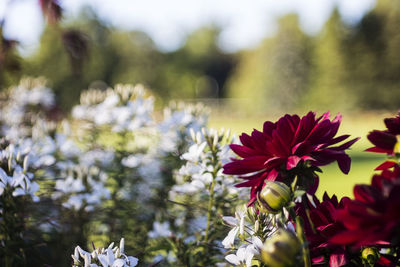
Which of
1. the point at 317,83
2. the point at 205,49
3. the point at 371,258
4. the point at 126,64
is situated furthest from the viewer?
the point at 205,49

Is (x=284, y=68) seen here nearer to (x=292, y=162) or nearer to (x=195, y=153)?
(x=195, y=153)

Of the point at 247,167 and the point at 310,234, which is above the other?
the point at 247,167

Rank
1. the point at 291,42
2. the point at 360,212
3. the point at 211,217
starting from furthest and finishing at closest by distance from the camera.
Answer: the point at 291,42 → the point at 211,217 → the point at 360,212

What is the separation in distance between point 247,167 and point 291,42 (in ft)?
84.6

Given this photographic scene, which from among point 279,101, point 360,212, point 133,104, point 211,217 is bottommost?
point 211,217

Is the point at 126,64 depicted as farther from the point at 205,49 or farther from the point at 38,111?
the point at 38,111

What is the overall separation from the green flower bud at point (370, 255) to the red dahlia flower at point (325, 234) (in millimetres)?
28

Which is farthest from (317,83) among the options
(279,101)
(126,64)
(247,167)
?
(247,167)

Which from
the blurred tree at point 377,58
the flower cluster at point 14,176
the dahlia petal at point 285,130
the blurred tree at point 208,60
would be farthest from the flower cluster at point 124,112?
the blurred tree at point 208,60

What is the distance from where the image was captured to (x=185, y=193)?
1.34 m

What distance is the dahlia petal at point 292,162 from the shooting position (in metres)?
0.61

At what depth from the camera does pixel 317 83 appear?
868 inches

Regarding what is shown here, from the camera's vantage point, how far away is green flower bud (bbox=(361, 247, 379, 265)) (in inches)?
23.6

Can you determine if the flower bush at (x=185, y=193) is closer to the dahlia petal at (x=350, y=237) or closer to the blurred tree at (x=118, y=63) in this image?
the dahlia petal at (x=350, y=237)
